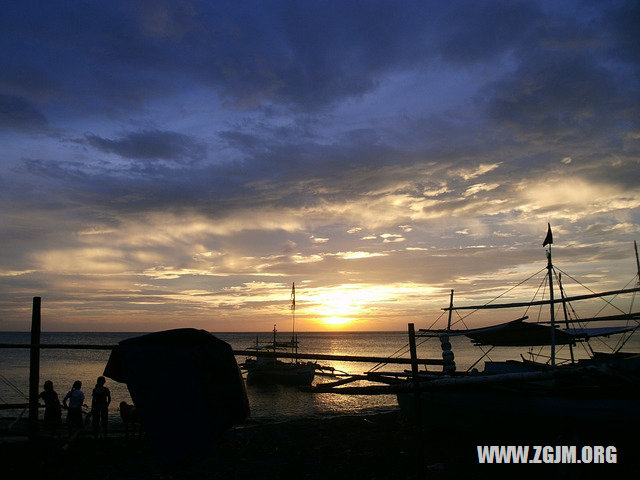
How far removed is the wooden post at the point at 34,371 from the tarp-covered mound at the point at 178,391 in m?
2.50

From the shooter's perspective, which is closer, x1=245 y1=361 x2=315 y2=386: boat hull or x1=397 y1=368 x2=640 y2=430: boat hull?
x1=397 y1=368 x2=640 y2=430: boat hull

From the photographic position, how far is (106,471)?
40.7 ft

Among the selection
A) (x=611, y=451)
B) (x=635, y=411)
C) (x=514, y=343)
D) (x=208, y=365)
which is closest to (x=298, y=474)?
(x=208, y=365)

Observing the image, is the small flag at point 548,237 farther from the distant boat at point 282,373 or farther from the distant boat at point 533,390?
the distant boat at point 282,373

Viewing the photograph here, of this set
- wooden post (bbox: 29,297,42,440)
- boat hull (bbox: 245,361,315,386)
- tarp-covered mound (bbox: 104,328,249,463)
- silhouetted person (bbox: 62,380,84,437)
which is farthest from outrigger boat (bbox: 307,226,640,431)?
boat hull (bbox: 245,361,315,386)

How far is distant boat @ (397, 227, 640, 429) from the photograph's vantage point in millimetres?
7473

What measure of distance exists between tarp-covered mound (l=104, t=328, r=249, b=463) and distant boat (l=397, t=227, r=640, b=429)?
360 centimetres

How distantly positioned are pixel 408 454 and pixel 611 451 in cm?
575

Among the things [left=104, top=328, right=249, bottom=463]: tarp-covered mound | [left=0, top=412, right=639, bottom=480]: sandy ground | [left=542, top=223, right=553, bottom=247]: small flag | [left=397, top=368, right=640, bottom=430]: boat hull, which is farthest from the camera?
[left=542, top=223, right=553, bottom=247]: small flag

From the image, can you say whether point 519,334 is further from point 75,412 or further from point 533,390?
point 75,412

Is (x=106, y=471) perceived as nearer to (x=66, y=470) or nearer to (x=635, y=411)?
(x=66, y=470)

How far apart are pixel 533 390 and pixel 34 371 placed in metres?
11.0

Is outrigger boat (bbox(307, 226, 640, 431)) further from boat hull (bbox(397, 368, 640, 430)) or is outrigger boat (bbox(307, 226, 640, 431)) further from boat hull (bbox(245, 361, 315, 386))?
boat hull (bbox(245, 361, 315, 386))

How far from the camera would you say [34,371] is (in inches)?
369
